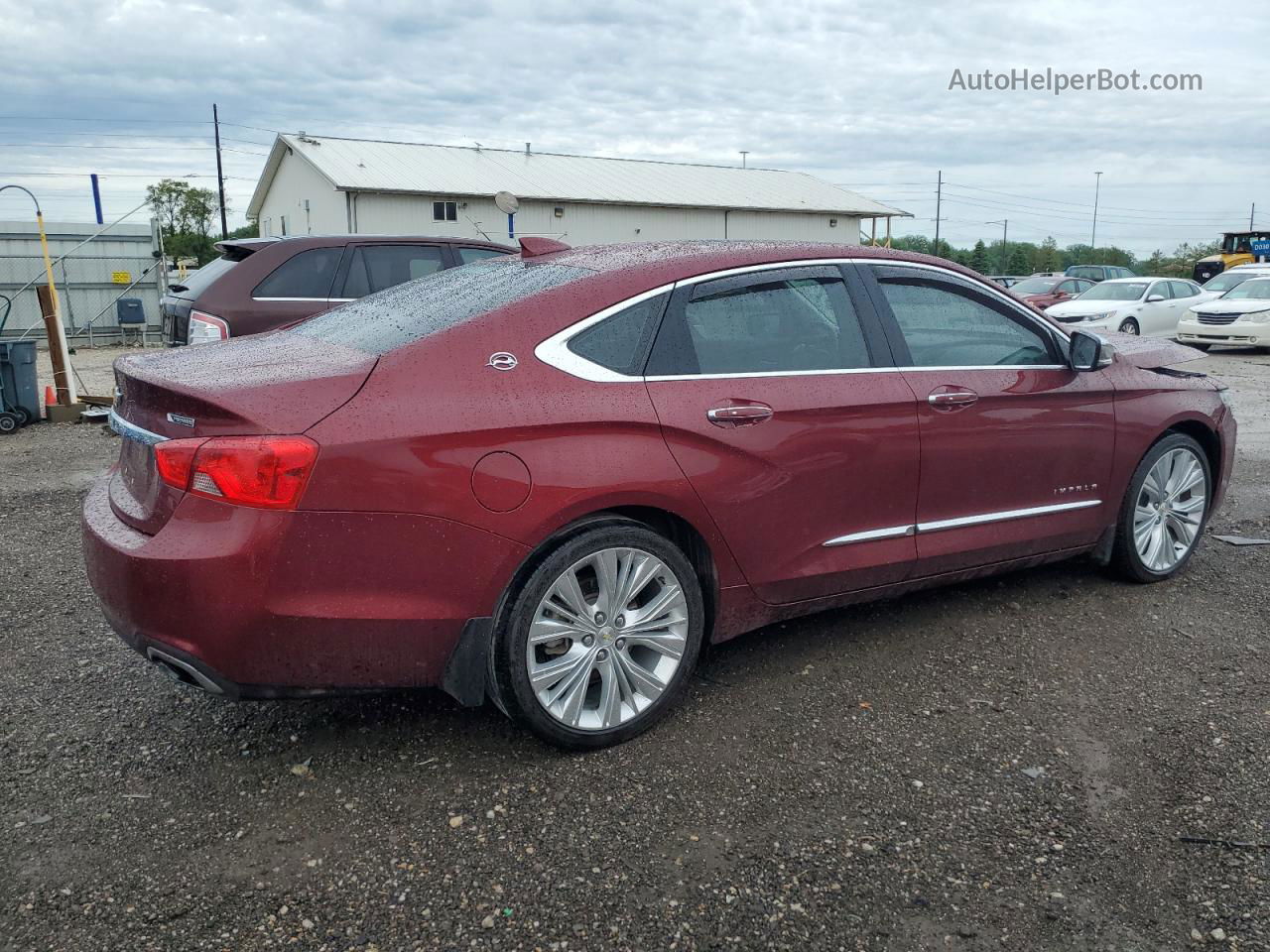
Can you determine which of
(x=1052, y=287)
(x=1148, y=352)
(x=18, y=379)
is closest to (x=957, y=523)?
(x=1148, y=352)

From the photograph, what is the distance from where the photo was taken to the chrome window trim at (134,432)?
303 centimetres

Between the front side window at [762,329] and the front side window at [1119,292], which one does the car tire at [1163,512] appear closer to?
the front side window at [762,329]

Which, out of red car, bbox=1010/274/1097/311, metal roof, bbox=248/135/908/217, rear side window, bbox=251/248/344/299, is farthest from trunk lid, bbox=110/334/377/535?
metal roof, bbox=248/135/908/217

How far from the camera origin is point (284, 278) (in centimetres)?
820

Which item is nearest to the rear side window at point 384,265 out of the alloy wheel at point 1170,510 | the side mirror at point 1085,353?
the side mirror at point 1085,353

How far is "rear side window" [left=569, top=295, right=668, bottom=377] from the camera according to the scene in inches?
133

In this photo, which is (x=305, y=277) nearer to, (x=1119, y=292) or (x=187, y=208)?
(x=1119, y=292)

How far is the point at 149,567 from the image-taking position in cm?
292

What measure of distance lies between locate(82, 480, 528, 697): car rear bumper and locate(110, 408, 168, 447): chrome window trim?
24 centimetres

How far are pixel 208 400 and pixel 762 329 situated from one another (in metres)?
1.85

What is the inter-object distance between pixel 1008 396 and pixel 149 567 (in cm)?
318

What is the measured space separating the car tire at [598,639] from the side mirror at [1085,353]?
213cm

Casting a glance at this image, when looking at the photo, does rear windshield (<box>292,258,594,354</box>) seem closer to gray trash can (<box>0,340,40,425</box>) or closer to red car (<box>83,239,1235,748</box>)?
red car (<box>83,239,1235,748</box>)

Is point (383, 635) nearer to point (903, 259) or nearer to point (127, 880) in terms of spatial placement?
point (127, 880)
